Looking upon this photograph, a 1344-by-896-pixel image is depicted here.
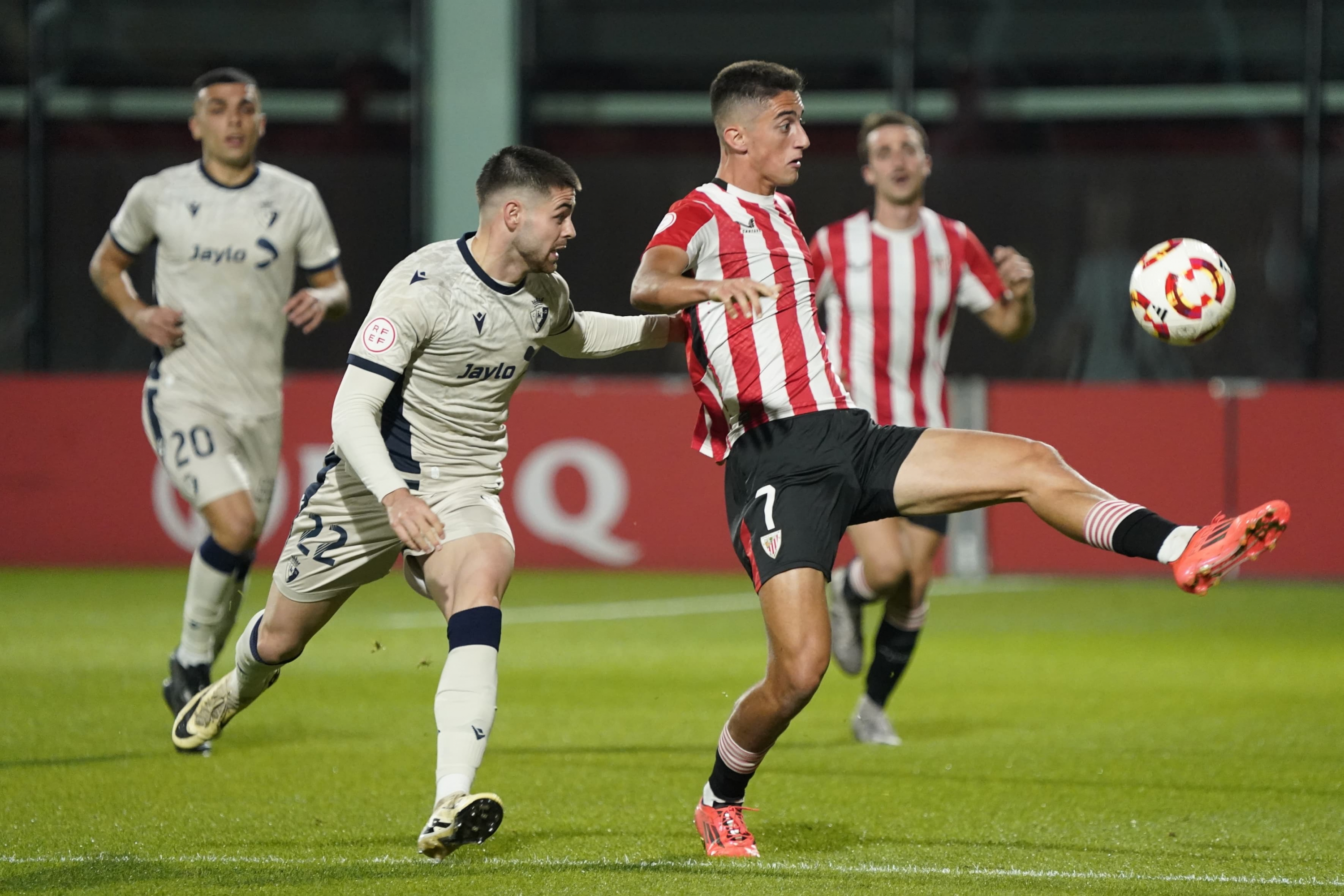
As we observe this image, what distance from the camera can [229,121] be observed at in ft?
22.5

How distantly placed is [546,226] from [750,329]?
2.11 feet

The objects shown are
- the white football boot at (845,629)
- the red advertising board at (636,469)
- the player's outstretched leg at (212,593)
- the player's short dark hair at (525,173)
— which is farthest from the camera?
the red advertising board at (636,469)

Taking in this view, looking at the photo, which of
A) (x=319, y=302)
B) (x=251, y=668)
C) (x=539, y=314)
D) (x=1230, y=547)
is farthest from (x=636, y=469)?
(x=1230, y=547)

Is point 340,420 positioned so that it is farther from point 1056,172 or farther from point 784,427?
point 1056,172

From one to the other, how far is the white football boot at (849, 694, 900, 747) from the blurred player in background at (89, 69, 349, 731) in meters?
2.41

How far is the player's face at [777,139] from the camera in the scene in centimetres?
495

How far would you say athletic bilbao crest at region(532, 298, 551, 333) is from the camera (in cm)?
497

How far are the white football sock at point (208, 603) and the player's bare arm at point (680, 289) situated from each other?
101 inches

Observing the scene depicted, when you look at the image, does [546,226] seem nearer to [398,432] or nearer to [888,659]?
[398,432]

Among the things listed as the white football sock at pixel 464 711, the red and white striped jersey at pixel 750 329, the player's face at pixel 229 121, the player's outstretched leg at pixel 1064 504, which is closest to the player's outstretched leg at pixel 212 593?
the player's face at pixel 229 121

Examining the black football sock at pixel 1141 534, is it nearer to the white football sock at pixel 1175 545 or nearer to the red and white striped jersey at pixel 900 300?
the white football sock at pixel 1175 545

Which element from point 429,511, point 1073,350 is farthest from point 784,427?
point 1073,350

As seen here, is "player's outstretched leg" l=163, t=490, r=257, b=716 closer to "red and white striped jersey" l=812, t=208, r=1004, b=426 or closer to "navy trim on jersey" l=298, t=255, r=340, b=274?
"navy trim on jersey" l=298, t=255, r=340, b=274

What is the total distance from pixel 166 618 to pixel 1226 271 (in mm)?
6954
